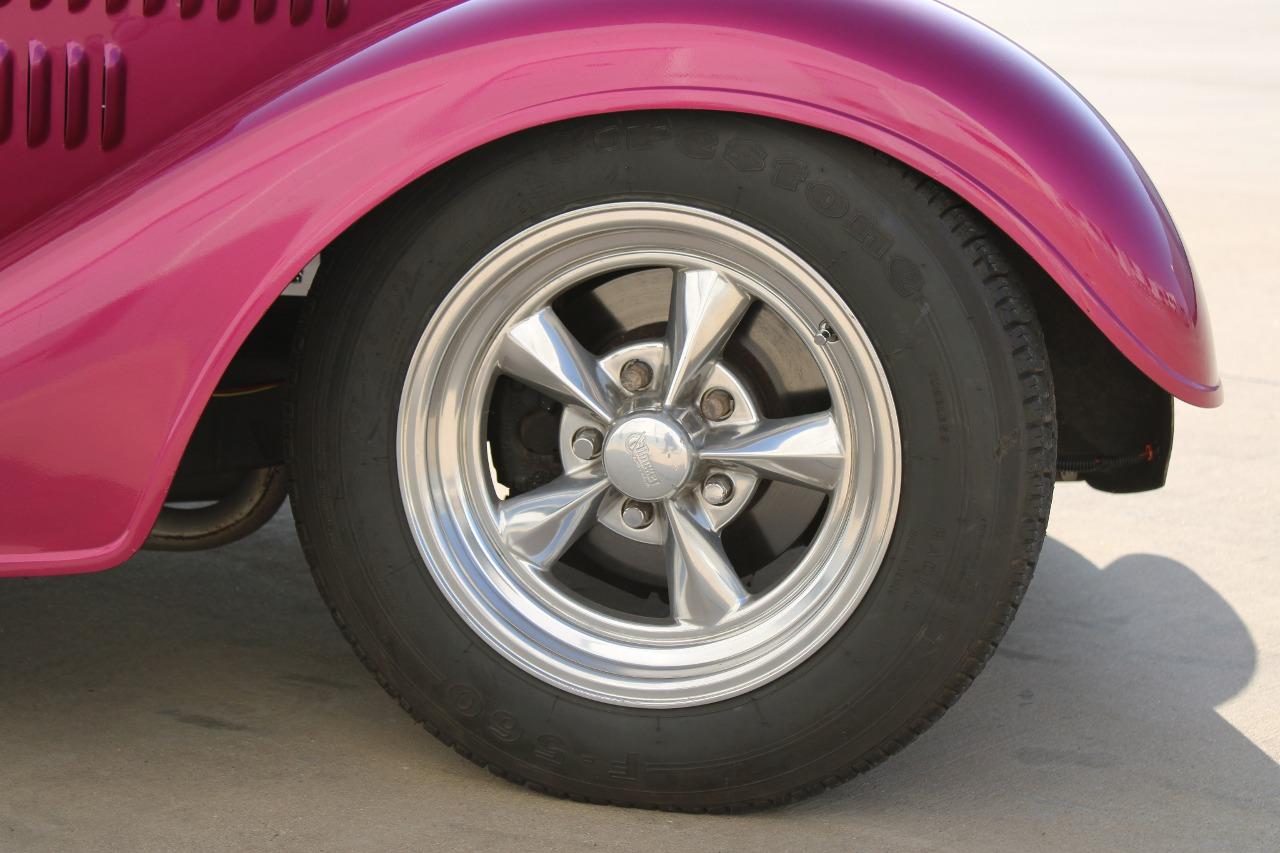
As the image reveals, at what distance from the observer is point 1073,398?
2.15 meters

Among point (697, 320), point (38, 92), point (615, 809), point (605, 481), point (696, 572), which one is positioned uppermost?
point (38, 92)

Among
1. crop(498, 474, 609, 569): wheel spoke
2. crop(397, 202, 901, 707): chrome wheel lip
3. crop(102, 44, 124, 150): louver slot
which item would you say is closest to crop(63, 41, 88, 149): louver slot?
crop(102, 44, 124, 150): louver slot

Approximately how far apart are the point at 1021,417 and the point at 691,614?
557 mm

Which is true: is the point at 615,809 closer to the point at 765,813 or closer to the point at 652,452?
the point at 765,813

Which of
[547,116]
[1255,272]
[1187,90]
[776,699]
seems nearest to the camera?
[547,116]

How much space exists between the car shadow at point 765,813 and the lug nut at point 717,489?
454 millimetres

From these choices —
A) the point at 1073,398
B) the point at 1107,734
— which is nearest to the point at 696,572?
the point at 1073,398

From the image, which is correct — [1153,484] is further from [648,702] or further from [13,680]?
[13,680]

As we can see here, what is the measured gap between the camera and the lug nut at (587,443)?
2105 millimetres

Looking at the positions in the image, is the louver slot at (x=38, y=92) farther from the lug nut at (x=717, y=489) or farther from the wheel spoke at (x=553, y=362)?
the lug nut at (x=717, y=489)

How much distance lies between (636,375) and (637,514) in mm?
208

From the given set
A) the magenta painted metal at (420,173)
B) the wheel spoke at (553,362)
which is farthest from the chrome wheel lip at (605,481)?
the magenta painted metal at (420,173)

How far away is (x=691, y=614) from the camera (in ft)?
6.72

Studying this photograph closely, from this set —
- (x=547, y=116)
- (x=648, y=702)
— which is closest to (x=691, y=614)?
(x=648, y=702)
